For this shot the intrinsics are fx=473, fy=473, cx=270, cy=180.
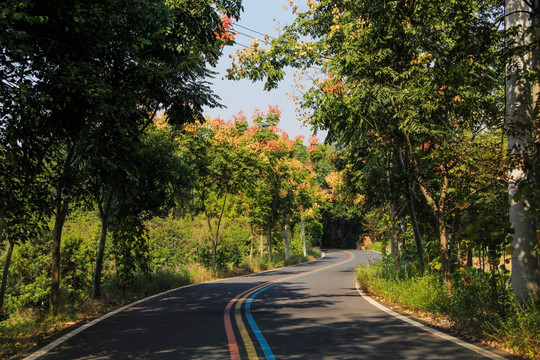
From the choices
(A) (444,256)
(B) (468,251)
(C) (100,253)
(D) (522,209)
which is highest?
(D) (522,209)

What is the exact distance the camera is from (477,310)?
7676mm

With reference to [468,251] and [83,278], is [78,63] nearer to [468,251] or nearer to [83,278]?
[468,251]

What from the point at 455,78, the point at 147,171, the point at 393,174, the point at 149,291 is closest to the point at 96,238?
the point at 149,291

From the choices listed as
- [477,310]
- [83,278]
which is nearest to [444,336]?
[477,310]

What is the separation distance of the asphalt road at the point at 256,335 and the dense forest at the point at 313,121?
1.33 m

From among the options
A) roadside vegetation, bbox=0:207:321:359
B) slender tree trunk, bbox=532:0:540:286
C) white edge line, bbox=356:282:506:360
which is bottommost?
white edge line, bbox=356:282:506:360

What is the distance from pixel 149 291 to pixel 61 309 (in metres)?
5.25

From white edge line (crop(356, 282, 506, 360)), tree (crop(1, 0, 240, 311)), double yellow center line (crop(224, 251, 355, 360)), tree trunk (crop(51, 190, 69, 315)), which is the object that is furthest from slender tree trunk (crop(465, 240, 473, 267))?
tree trunk (crop(51, 190, 69, 315))

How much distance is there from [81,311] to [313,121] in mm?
7777

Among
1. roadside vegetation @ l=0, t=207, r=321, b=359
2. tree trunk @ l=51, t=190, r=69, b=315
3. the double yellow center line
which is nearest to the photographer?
the double yellow center line

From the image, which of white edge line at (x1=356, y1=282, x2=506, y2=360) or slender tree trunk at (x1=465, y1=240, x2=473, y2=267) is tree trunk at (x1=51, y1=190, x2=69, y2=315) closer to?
white edge line at (x1=356, y1=282, x2=506, y2=360)

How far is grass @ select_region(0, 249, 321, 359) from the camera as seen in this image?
7902mm

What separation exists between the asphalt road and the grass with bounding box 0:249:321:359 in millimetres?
638

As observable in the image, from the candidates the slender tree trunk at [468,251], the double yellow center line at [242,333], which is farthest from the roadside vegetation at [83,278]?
the slender tree trunk at [468,251]
